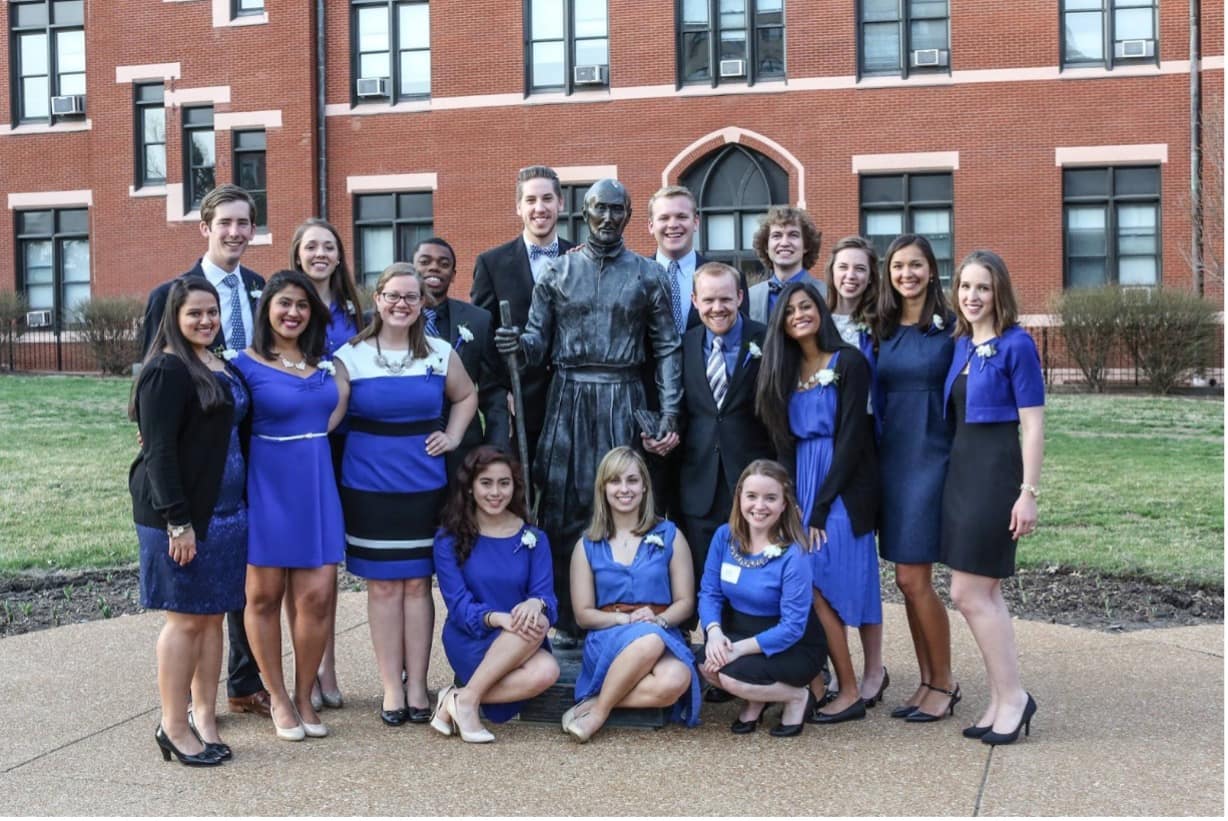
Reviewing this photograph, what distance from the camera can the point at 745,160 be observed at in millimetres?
24547

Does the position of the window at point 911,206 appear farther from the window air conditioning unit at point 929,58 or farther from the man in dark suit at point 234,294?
the man in dark suit at point 234,294

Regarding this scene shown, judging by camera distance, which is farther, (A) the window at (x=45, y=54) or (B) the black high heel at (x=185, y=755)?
(A) the window at (x=45, y=54)

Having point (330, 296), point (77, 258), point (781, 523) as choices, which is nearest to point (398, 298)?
point (330, 296)

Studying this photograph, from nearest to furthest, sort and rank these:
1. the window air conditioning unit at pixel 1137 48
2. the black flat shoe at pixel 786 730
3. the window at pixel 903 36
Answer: the black flat shoe at pixel 786 730, the window air conditioning unit at pixel 1137 48, the window at pixel 903 36

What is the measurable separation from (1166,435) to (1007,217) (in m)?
8.50

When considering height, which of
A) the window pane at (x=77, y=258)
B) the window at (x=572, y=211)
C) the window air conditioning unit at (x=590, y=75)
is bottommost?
the window pane at (x=77, y=258)

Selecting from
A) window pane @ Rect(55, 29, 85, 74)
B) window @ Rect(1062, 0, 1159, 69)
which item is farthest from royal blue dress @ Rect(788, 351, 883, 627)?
window pane @ Rect(55, 29, 85, 74)

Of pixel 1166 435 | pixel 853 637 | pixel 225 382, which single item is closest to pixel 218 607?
pixel 225 382

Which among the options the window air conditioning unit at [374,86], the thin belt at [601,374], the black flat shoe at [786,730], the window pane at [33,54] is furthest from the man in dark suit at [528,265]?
the window pane at [33,54]

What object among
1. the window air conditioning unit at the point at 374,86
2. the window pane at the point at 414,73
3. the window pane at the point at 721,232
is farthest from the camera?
the window pane at the point at 414,73

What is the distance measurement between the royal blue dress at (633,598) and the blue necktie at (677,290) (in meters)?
1.09

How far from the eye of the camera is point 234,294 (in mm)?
6094

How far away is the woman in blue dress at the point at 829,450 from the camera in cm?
569

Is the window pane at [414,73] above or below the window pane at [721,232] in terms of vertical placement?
above
